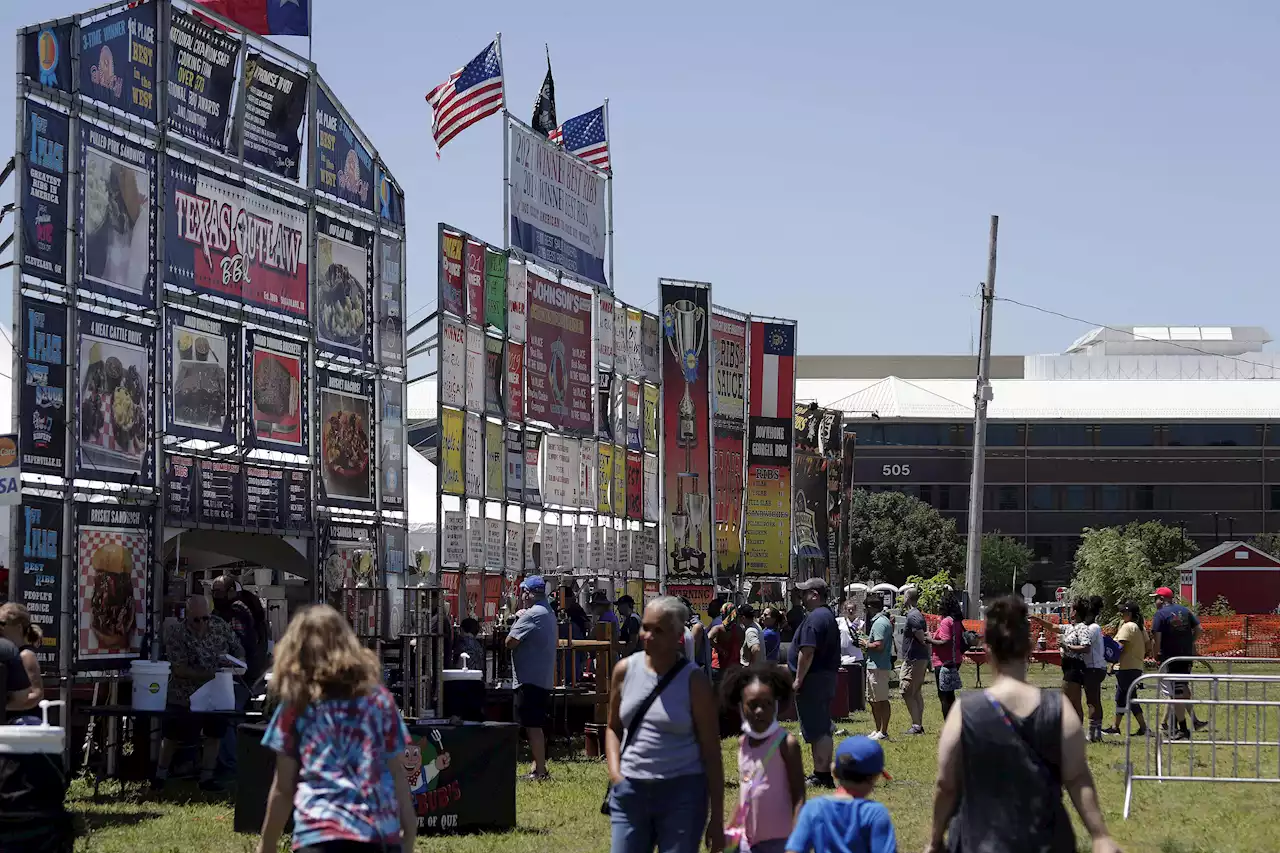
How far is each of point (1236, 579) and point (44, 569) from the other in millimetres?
63599

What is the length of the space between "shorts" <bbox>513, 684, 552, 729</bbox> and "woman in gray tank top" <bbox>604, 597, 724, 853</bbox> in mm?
8132

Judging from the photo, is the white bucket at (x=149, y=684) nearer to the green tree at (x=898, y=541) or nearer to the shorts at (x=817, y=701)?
the shorts at (x=817, y=701)

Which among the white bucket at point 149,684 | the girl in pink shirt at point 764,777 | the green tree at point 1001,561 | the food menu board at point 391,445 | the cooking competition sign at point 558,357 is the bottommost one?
the green tree at point 1001,561

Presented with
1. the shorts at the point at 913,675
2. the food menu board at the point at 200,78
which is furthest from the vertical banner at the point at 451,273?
the shorts at the point at 913,675

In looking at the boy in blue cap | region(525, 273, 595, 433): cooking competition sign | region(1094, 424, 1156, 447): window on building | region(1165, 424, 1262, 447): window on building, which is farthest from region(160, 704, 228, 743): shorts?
region(1165, 424, 1262, 447): window on building

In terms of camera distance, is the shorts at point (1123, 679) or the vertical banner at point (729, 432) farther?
the vertical banner at point (729, 432)

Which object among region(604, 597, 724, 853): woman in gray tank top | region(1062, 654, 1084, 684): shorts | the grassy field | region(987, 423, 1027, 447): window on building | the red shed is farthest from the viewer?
region(987, 423, 1027, 447): window on building

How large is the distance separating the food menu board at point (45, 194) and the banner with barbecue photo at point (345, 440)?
4.55 metres

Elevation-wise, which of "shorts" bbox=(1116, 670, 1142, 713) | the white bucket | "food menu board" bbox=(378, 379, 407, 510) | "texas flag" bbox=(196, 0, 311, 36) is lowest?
"shorts" bbox=(1116, 670, 1142, 713)

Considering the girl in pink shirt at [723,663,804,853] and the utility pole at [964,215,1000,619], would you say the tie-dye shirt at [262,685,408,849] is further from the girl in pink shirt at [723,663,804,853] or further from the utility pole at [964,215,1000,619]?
the utility pole at [964,215,1000,619]

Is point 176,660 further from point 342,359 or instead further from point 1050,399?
point 1050,399

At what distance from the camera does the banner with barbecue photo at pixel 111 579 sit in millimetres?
15391

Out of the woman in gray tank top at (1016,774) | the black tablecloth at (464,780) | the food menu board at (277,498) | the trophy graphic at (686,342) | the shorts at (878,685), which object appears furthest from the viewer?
the trophy graphic at (686,342)

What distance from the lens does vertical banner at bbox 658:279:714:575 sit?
103 feet
